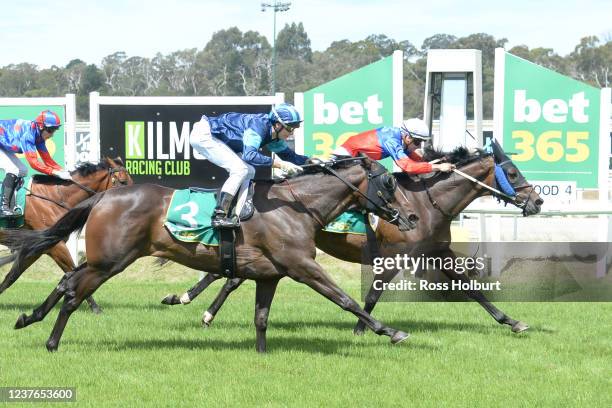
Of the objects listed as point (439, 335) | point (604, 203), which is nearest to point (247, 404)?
point (439, 335)

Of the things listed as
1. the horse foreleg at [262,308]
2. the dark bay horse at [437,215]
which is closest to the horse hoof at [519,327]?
the dark bay horse at [437,215]

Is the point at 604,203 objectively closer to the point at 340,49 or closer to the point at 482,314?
the point at 482,314

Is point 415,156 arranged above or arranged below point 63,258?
above

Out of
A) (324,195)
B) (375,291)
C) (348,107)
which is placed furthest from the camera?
(348,107)

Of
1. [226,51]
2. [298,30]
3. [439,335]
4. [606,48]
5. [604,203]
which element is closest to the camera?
[439,335]

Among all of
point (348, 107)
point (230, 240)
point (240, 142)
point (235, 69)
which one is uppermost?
point (235, 69)

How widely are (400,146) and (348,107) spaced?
172 inches

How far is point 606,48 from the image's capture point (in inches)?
2995

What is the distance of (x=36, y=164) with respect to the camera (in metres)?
8.86

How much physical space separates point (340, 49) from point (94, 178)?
88.3 metres

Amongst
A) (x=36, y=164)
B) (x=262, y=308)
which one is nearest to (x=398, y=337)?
(x=262, y=308)

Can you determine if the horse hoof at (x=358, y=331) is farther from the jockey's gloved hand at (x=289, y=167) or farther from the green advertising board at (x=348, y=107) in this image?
the green advertising board at (x=348, y=107)

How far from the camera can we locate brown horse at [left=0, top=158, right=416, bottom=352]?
6793mm

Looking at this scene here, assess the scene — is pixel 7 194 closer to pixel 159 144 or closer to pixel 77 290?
pixel 77 290
